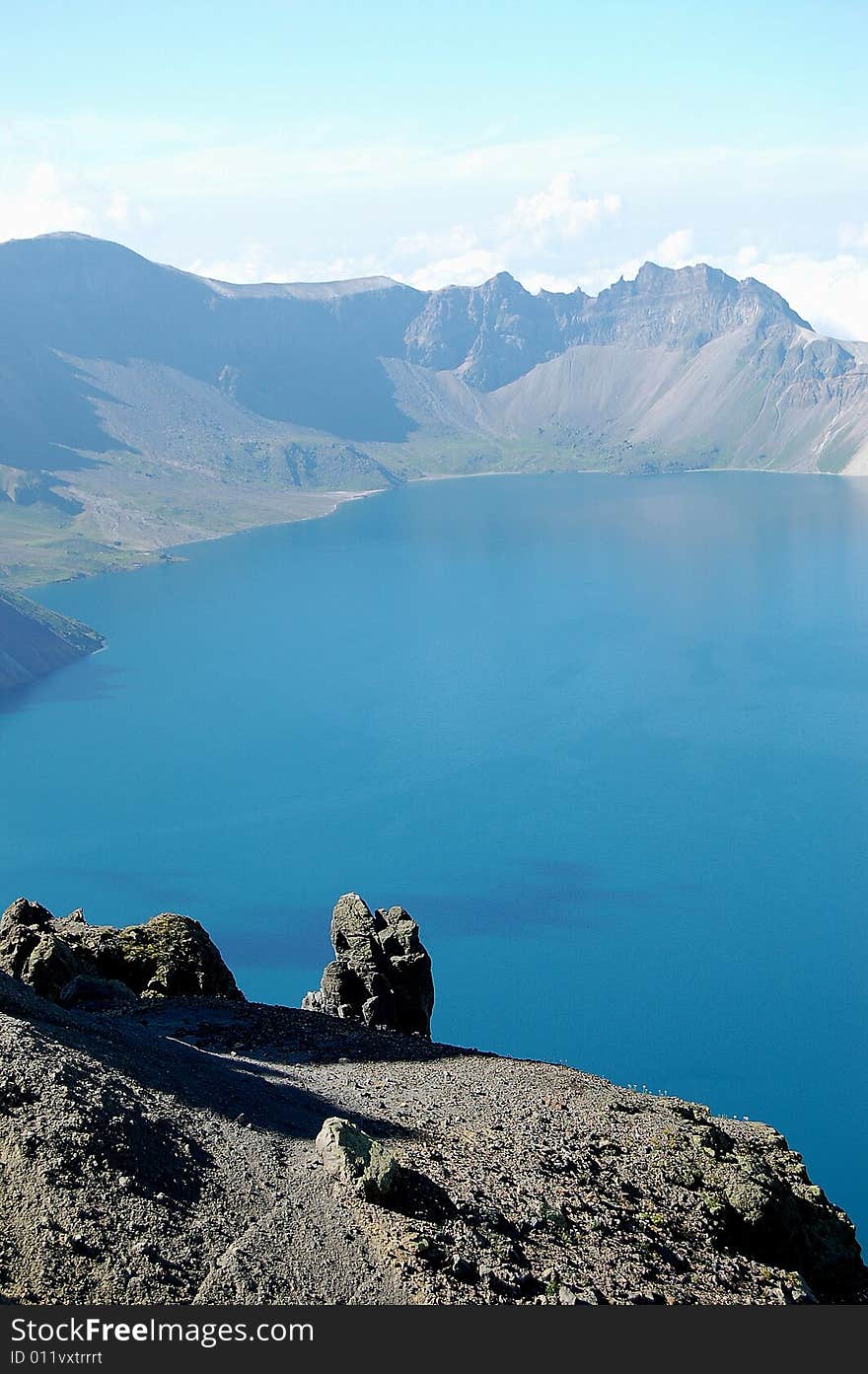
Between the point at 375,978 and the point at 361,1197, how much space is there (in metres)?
23.5

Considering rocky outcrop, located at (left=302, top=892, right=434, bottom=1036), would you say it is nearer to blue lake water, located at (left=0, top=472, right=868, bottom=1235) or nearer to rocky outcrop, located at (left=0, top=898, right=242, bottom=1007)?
rocky outcrop, located at (left=0, top=898, right=242, bottom=1007)

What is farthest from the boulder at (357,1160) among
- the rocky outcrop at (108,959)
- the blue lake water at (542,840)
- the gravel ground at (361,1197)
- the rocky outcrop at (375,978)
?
the blue lake water at (542,840)

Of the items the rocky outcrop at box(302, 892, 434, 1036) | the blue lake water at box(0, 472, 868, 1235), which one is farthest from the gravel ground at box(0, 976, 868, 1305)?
the blue lake water at box(0, 472, 868, 1235)

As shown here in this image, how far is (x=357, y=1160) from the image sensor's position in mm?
24562

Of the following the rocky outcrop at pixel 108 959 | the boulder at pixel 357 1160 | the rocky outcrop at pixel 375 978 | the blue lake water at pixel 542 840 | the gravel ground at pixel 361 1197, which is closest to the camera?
the gravel ground at pixel 361 1197

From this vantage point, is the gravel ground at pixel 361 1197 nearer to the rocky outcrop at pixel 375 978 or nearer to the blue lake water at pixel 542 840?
the rocky outcrop at pixel 375 978

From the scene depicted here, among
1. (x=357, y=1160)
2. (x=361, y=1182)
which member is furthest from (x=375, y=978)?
(x=361, y=1182)

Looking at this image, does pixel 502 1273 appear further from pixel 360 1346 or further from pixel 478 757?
pixel 478 757

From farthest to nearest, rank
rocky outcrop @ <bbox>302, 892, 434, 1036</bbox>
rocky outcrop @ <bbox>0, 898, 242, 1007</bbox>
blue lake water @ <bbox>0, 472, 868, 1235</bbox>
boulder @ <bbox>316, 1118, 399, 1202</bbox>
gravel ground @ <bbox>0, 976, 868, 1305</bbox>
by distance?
blue lake water @ <bbox>0, 472, 868, 1235</bbox> → rocky outcrop @ <bbox>302, 892, 434, 1036</bbox> → rocky outcrop @ <bbox>0, 898, 242, 1007</bbox> → boulder @ <bbox>316, 1118, 399, 1202</bbox> → gravel ground @ <bbox>0, 976, 868, 1305</bbox>

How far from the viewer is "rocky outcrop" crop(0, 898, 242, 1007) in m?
39.7

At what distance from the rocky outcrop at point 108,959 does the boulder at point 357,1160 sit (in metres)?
14.9

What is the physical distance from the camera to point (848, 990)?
3698 inches

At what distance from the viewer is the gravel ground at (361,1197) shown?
20.9 meters

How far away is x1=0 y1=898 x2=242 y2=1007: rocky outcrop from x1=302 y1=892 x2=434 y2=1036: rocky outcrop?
14.9ft
